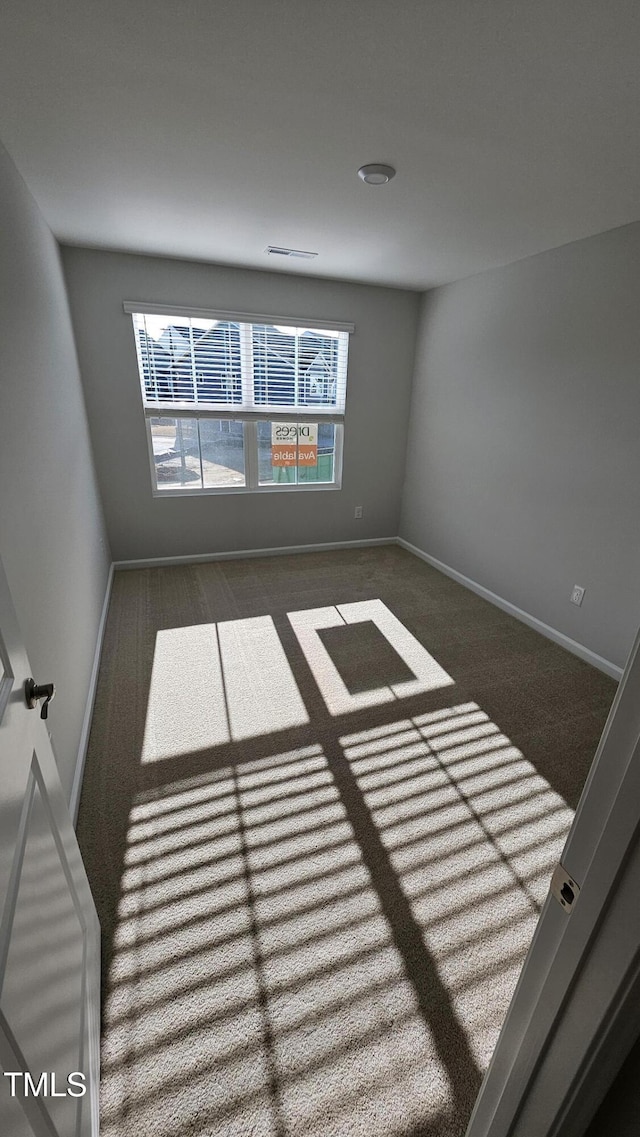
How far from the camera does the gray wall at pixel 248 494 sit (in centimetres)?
322

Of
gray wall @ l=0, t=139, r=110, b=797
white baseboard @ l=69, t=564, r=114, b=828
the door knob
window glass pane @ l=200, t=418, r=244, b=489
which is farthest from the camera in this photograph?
window glass pane @ l=200, t=418, r=244, b=489

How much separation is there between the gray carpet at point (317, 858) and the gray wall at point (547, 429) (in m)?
0.53

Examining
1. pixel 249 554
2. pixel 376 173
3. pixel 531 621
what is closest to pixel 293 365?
pixel 249 554

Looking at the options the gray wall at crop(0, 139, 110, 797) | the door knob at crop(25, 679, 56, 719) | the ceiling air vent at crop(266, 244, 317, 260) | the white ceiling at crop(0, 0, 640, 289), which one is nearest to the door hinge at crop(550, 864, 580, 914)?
the door knob at crop(25, 679, 56, 719)

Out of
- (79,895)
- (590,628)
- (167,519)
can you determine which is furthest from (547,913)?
(167,519)

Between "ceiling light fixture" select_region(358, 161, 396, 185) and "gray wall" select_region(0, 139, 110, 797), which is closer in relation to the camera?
"gray wall" select_region(0, 139, 110, 797)

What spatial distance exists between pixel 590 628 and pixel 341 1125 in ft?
8.39

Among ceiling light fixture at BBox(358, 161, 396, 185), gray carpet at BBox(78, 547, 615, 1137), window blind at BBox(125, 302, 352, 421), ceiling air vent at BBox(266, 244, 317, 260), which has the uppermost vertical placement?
ceiling air vent at BBox(266, 244, 317, 260)

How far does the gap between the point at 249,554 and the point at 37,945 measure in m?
3.58

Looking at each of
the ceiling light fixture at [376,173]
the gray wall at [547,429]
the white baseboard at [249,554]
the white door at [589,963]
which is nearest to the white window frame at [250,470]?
the white baseboard at [249,554]

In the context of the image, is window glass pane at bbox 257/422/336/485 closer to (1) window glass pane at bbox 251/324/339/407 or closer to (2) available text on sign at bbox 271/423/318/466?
(2) available text on sign at bbox 271/423/318/466

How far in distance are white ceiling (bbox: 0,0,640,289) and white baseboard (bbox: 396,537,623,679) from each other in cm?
215

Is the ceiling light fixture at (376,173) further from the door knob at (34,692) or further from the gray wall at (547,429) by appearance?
the door knob at (34,692)

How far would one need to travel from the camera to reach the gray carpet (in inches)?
42.7
